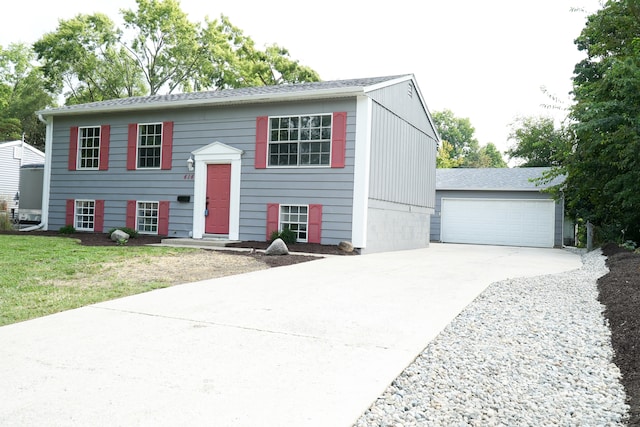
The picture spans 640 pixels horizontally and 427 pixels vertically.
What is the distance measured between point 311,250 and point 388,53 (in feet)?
60.4

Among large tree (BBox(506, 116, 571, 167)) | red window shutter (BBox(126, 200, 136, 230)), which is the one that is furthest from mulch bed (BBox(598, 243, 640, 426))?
red window shutter (BBox(126, 200, 136, 230))

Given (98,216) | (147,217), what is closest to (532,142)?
(147,217)

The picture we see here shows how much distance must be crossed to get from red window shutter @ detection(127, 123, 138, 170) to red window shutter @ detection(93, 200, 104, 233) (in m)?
1.44

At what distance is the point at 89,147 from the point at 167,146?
2.97 metres

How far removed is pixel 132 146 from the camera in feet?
44.9

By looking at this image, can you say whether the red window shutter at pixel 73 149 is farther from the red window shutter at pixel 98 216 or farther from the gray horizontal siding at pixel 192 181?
the red window shutter at pixel 98 216

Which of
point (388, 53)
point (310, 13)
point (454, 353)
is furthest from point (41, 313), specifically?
point (388, 53)

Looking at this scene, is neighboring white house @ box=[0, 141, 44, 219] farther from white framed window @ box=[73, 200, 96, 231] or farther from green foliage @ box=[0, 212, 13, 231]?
white framed window @ box=[73, 200, 96, 231]

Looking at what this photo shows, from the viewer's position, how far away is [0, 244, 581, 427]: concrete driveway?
246 centimetres

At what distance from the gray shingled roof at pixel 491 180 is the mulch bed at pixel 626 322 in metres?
12.4

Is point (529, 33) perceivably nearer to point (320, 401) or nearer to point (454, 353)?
point (454, 353)

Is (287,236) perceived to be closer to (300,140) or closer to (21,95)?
(300,140)

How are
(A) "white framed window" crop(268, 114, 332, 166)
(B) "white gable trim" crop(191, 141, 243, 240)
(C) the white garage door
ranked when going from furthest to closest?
1. (C) the white garage door
2. (B) "white gable trim" crop(191, 141, 243, 240)
3. (A) "white framed window" crop(268, 114, 332, 166)

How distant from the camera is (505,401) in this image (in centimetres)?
268
